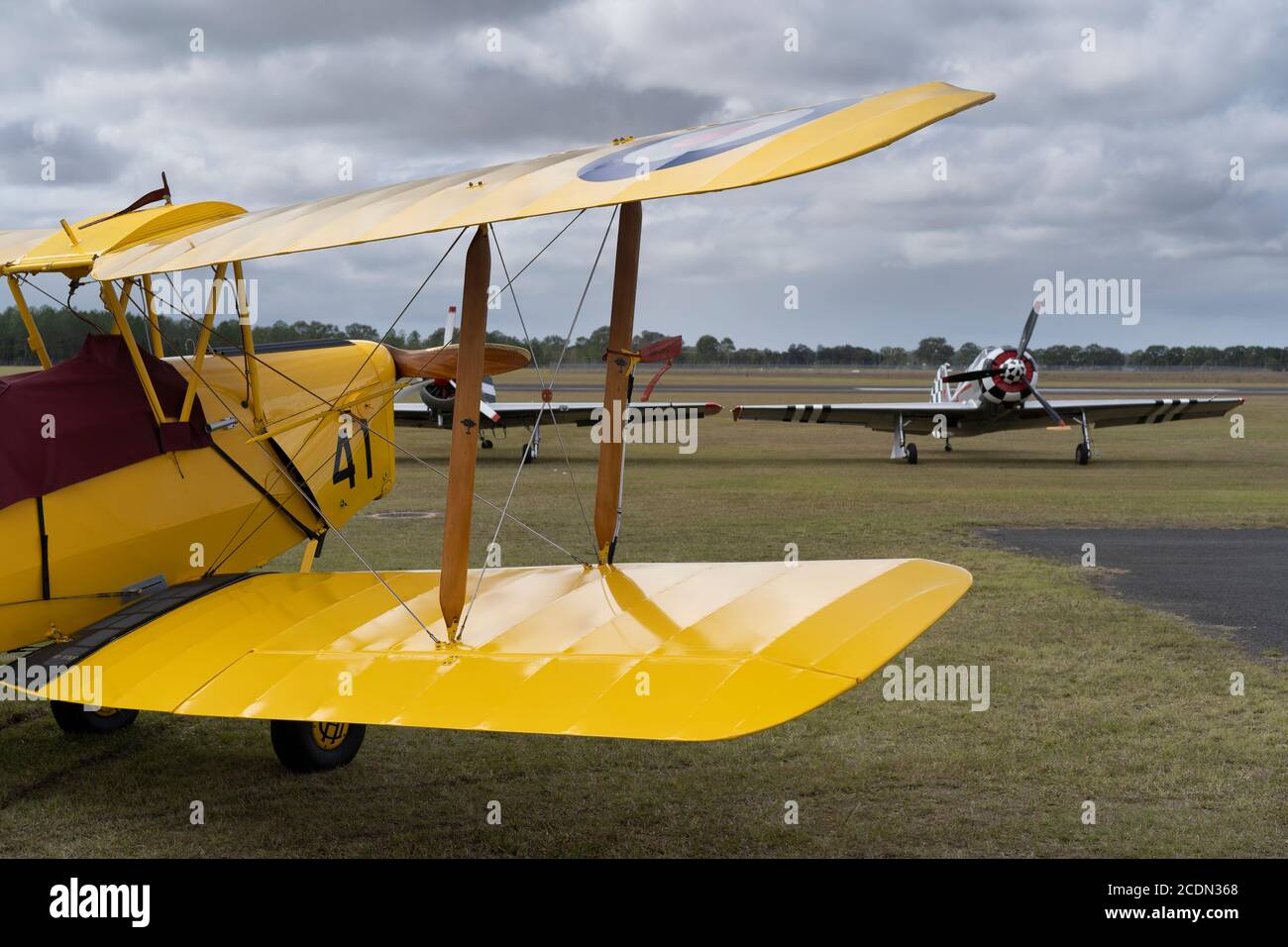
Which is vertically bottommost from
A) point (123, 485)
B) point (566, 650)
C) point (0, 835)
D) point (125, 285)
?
point (0, 835)

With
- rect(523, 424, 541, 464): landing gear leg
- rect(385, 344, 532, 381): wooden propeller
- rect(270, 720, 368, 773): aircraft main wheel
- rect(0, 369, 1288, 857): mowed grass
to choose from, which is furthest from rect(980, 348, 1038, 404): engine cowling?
rect(270, 720, 368, 773): aircraft main wheel

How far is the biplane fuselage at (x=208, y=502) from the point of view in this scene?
15.7 feet

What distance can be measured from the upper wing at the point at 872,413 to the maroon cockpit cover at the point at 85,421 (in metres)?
20.0

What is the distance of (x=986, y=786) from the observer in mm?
5211

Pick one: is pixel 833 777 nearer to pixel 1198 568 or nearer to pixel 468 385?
pixel 468 385

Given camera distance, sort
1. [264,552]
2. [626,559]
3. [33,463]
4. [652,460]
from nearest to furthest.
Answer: [33,463] < [264,552] < [626,559] < [652,460]

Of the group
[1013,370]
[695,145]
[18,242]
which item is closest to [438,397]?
[1013,370]

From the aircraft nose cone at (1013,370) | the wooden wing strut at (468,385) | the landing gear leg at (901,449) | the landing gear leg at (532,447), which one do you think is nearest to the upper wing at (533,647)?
the wooden wing strut at (468,385)

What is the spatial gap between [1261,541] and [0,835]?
A: 12442 mm

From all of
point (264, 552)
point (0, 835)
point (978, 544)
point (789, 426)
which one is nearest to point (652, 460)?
point (978, 544)

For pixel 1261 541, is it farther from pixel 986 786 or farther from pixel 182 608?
pixel 182 608

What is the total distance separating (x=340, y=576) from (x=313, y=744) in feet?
2.71

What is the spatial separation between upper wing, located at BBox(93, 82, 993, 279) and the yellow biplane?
0.06ft

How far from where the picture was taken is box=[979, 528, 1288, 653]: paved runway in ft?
28.7
